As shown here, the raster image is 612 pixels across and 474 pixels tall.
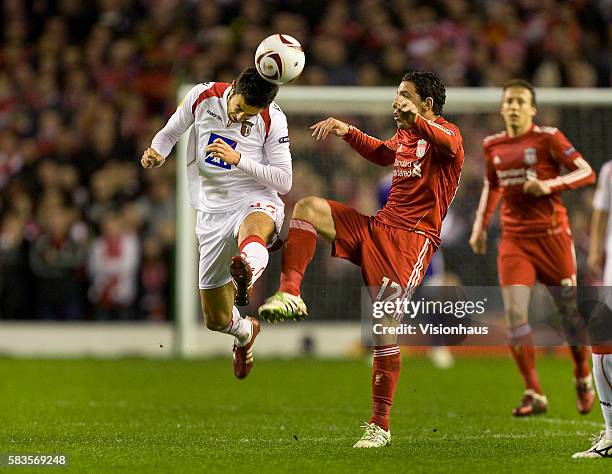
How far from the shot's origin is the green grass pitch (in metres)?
7.20

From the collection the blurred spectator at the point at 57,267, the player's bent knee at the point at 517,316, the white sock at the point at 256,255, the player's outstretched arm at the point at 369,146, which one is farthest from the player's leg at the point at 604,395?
the blurred spectator at the point at 57,267

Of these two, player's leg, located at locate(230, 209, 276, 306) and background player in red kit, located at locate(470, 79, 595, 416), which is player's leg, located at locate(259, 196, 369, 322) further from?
background player in red kit, located at locate(470, 79, 595, 416)

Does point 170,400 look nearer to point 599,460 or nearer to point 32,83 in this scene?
point 599,460

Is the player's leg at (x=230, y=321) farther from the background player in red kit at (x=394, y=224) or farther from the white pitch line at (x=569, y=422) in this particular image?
the white pitch line at (x=569, y=422)

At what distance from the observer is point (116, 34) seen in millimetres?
21438

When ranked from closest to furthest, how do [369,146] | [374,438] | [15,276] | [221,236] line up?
[374,438] < [369,146] < [221,236] < [15,276]

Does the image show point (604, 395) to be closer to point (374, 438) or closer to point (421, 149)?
point (374, 438)

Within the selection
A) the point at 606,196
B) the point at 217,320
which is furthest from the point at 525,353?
the point at 217,320

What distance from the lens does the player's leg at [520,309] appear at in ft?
34.6

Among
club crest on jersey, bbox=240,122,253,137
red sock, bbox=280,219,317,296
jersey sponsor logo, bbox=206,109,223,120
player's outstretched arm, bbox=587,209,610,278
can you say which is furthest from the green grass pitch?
jersey sponsor logo, bbox=206,109,223,120

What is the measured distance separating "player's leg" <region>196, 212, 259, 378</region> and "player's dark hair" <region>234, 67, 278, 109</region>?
1078 mm

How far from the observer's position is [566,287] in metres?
10.6

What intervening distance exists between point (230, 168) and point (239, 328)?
1.48m

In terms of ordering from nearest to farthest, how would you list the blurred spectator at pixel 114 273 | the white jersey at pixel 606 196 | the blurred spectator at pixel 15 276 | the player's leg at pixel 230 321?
the player's leg at pixel 230 321 < the white jersey at pixel 606 196 < the blurred spectator at pixel 114 273 < the blurred spectator at pixel 15 276
